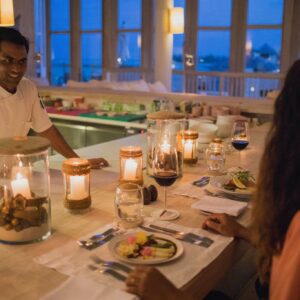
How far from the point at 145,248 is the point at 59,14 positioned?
10.9 meters

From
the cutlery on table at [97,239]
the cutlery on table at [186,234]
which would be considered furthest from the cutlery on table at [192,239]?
the cutlery on table at [97,239]

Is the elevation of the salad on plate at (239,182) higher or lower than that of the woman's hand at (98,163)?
higher

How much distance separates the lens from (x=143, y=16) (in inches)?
390

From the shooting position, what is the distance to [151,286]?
1000mm

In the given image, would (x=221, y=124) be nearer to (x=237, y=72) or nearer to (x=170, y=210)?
(x=170, y=210)

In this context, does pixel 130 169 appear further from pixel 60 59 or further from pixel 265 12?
pixel 60 59

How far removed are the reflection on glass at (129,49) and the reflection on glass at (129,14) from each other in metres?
0.18

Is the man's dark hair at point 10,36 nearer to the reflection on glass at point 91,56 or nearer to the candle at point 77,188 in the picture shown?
the candle at point 77,188

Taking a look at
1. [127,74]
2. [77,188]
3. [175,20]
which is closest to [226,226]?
[77,188]

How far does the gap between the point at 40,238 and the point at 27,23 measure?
25.5 feet

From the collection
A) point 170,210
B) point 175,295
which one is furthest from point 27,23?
point 175,295

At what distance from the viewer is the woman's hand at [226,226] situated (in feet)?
4.42

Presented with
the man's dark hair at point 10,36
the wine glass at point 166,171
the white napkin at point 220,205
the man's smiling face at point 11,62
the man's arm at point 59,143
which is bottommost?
the white napkin at point 220,205

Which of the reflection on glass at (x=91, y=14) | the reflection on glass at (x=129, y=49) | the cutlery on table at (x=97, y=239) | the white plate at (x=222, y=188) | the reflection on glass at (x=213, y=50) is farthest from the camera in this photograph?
the reflection on glass at (x=91, y=14)
